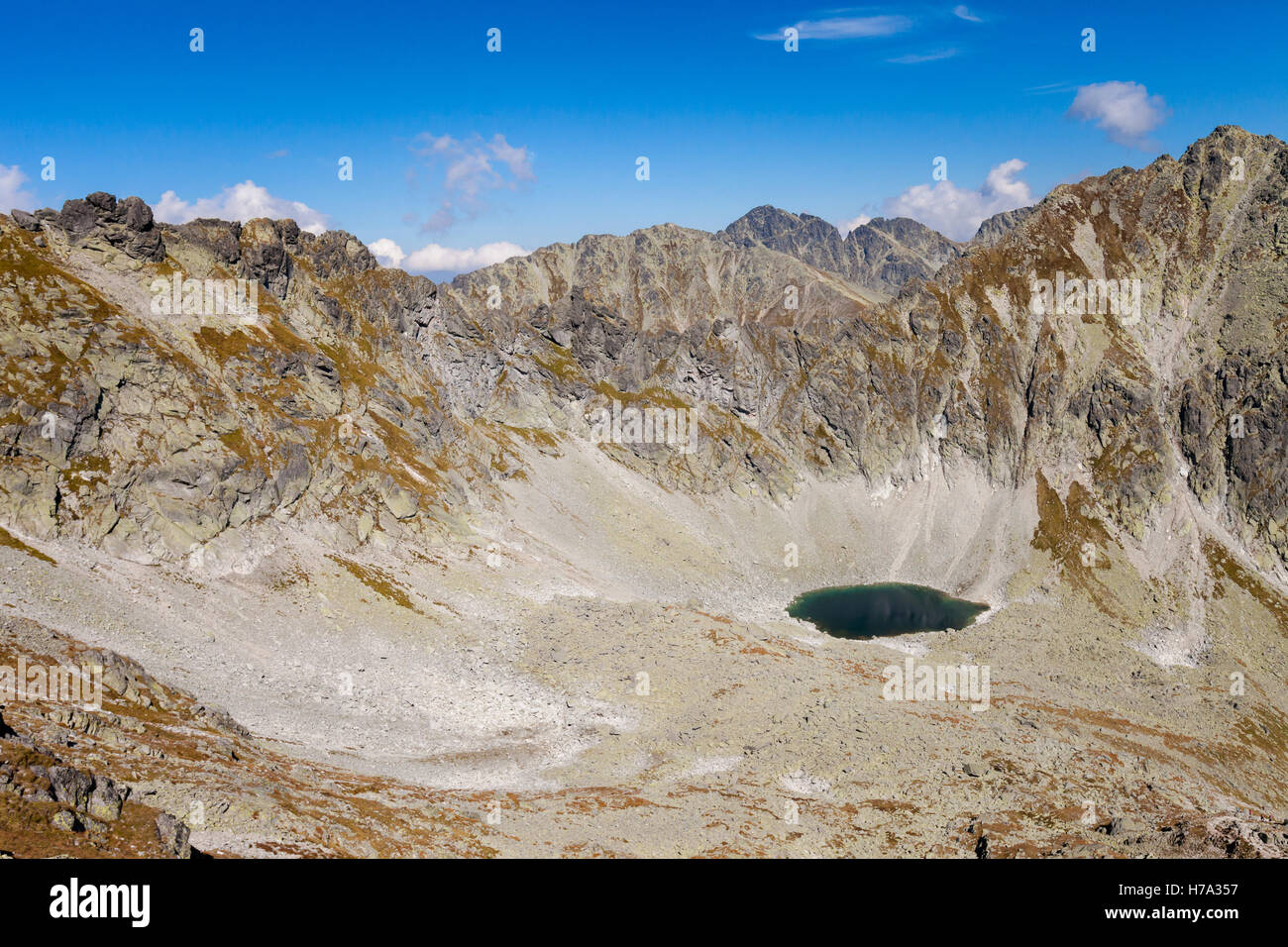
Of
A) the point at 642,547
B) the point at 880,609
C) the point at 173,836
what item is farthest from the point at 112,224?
the point at 880,609

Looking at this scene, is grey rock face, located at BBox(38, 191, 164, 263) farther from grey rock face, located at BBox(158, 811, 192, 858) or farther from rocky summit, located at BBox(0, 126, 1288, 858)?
grey rock face, located at BBox(158, 811, 192, 858)

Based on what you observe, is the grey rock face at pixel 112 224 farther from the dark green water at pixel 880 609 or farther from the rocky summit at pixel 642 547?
the dark green water at pixel 880 609

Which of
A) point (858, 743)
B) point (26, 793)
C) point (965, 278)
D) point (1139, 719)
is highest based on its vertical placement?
point (965, 278)

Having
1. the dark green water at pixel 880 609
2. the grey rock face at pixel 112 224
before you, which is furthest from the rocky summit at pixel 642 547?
the dark green water at pixel 880 609

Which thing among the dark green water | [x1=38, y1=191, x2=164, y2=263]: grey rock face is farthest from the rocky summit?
the dark green water

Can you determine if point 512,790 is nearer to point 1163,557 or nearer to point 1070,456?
point 1163,557

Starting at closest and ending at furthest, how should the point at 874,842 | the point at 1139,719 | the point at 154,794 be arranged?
the point at 154,794 < the point at 874,842 < the point at 1139,719
